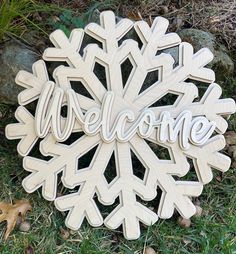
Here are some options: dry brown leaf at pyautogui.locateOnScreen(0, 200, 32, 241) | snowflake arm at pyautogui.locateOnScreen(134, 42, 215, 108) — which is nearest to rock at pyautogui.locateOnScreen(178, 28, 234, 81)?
snowflake arm at pyautogui.locateOnScreen(134, 42, 215, 108)

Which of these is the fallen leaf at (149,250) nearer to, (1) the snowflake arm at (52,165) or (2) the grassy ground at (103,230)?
(2) the grassy ground at (103,230)

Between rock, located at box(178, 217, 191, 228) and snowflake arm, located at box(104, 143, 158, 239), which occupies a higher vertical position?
snowflake arm, located at box(104, 143, 158, 239)

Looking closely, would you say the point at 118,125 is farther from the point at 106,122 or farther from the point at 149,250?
the point at 149,250

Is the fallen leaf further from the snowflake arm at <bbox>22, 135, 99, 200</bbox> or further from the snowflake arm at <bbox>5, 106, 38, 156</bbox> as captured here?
the snowflake arm at <bbox>5, 106, 38, 156</bbox>

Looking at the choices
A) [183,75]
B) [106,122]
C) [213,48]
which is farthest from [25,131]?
[213,48]

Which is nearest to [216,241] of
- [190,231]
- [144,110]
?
[190,231]

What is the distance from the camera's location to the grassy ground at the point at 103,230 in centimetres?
209

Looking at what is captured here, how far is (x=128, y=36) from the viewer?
2299 millimetres

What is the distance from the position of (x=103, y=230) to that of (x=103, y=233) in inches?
0.4

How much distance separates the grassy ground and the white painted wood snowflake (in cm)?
6

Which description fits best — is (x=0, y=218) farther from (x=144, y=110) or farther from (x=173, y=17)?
(x=173, y=17)

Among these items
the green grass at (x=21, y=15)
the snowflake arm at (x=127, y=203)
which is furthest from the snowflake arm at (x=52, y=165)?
the green grass at (x=21, y=15)

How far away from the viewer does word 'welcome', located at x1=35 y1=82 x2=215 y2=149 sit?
2.06 metres

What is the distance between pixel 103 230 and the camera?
214cm
